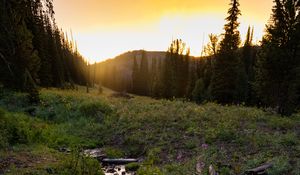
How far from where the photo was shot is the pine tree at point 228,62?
119 feet

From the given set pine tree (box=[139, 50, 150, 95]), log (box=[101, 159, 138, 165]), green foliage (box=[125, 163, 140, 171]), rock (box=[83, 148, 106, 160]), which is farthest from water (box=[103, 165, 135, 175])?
pine tree (box=[139, 50, 150, 95])

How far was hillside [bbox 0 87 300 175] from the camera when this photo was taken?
35.3 feet

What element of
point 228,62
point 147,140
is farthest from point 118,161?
point 228,62

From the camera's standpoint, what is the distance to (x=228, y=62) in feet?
120

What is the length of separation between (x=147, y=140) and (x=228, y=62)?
928 inches

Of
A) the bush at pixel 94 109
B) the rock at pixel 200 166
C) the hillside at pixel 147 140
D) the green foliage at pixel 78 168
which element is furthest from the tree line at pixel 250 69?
the green foliage at pixel 78 168

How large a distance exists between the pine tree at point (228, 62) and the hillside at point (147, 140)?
51.9ft

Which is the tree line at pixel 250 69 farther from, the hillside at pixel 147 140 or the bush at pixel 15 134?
the bush at pixel 15 134

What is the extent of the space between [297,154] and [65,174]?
8.32m

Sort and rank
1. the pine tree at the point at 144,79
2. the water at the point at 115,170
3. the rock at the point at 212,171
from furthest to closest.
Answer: the pine tree at the point at 144,79
the water at the point at 115,170
the rock at the point at 212,171

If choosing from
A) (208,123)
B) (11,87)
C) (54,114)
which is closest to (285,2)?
(208,123)

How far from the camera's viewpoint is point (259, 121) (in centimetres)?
1773

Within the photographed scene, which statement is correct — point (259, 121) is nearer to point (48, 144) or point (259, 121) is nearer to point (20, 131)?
point (48, 144)

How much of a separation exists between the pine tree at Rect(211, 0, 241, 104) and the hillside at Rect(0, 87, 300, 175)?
51.9 ft
